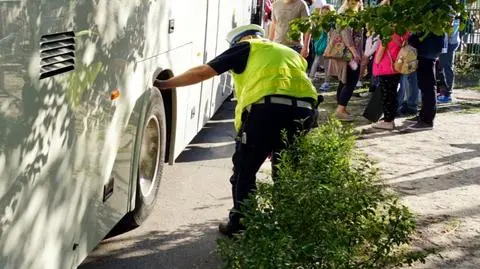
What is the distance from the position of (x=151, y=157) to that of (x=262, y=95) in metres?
1.20

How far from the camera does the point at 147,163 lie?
534 cm

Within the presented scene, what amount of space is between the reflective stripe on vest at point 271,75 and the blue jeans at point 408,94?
Result: 17.6 ft

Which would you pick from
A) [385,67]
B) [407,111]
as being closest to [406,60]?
[385,67]

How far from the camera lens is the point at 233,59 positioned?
4719 millimetres

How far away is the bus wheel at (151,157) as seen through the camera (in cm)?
494

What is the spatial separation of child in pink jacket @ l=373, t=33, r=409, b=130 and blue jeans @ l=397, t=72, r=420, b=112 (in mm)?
1055

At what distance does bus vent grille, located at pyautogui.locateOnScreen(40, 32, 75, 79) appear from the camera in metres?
2.96

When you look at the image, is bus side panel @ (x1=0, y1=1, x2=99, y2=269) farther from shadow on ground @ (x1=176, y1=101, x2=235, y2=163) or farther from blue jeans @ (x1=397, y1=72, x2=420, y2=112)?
blue jeans @ (x1=397, y1=72, x2=420, y2=112)

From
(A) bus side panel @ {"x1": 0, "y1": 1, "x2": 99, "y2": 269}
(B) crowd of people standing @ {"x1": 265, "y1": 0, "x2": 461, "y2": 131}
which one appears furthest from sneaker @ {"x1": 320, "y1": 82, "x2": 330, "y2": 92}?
(A) bus side panel @ {"x1": 0, "y1": 1, "x2": 99, "y2": 269}

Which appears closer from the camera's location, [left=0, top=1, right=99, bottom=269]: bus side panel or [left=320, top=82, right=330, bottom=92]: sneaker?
[left=0, top=1, right=99, bottom=269]: bus side panel

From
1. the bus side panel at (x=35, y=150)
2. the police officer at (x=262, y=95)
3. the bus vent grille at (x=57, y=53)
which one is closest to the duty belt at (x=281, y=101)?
the police officer at (x=262, y=95)

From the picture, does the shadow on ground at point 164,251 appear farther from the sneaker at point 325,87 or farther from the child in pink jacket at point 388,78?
the sneaker at point 325,87

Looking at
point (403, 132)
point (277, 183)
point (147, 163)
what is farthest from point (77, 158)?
point (403, 132)

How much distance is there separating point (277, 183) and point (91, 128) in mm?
1070
